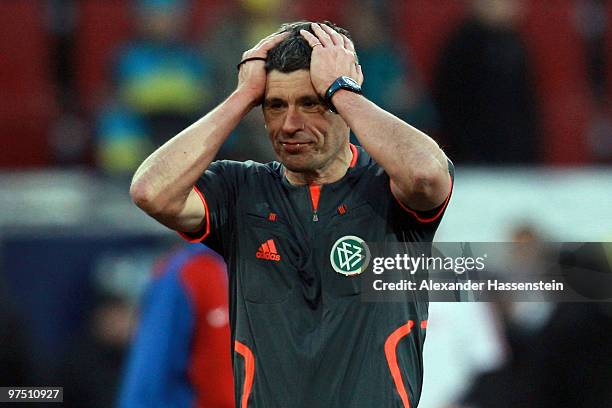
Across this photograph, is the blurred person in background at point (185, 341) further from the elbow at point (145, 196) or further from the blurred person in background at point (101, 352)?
the blurred person in background at point (101, 352)

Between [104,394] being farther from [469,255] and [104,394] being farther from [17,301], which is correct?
[469,255]

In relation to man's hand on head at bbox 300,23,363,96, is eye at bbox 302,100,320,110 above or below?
below

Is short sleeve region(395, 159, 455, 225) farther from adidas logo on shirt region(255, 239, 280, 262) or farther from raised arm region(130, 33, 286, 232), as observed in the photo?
raised arm region(130, 33, 286, 232)

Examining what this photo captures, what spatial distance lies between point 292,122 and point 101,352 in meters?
4.17

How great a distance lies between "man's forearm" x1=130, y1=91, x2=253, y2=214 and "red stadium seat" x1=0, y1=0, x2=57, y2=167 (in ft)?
21.3

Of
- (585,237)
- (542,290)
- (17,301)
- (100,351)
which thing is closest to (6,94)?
(17,301)

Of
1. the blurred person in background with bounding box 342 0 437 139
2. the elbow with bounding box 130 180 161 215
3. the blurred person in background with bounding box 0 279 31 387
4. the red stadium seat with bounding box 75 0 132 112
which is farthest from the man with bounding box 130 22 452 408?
the red stadium seat with bounding box 75 0 132 112

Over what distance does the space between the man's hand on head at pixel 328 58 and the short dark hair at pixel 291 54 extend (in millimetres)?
23

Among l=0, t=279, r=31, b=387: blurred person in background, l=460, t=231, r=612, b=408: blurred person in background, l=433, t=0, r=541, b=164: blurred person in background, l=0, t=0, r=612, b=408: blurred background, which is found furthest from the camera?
l=433, t=0, r=541, b=164: blurred person in background

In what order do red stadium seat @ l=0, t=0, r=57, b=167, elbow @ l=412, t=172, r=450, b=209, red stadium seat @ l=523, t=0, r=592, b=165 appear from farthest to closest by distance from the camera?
red stadium seat @ l=523, t=0, r=592, b=165, red stadium seat @ l=0, t=0, r=57, b=167, elbow @ l=412, t=172, r=450, b=209

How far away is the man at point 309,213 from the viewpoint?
388 centimetres

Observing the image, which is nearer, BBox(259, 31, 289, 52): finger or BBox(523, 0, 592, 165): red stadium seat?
BBox(259, 31, 289, 52): finger

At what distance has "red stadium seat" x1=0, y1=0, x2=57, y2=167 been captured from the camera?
10445 mm

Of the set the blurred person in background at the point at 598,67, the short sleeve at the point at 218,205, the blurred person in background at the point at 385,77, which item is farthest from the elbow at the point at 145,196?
the blurred person in background at the point at 598,67
